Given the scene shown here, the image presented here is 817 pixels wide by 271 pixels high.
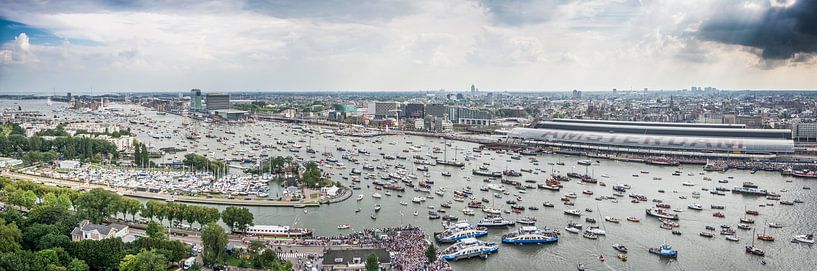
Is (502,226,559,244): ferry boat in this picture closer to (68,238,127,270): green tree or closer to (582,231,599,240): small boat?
(582,231,599,240): small boat

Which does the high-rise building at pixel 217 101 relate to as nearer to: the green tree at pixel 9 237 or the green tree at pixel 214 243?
the green tree at pixel 9 237

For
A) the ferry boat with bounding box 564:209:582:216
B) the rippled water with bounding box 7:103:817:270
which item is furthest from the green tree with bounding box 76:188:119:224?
the ferry boat with bounding box 564:209:582:216

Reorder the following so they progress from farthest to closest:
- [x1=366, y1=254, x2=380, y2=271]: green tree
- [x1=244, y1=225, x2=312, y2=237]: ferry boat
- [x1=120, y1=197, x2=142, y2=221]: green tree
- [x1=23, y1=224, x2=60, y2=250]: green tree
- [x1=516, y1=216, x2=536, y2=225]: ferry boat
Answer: [x1=516, y1=216, x2=536, y2=225]: ferry boat
[x1=120, y1=197, x2=142, y2=221]: green tree
[x1=244, y1=225, x2=312, y2=237]: ferry boat
[x1=23, y1=224, x2=60, y2=250]: green tree
[x1=366, y1=254, x2=380, y2=271]: green tree

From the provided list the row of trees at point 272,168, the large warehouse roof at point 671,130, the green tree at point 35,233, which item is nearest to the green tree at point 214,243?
the green tree at point 35,233

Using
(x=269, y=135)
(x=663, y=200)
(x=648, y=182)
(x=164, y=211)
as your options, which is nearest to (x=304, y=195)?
(x=164, y=211)

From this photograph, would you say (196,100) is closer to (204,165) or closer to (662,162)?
(204,165)

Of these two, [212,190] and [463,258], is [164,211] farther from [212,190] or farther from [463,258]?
[463,258]
